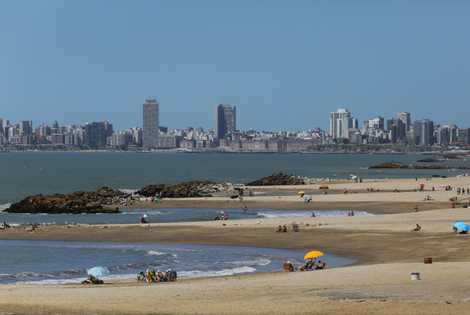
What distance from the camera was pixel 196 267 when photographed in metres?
26.1

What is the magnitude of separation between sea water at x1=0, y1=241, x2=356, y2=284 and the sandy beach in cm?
153

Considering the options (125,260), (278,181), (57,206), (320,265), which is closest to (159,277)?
(125,260)

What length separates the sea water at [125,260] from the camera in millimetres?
24688

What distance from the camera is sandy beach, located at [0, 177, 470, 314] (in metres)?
16.0

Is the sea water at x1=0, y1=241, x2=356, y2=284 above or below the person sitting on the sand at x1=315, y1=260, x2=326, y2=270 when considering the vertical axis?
below

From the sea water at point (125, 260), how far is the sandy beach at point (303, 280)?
1.53 meters

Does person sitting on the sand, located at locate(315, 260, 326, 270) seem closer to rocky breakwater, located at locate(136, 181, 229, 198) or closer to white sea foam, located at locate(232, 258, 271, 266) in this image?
white sea foam, located at locate(232, 258, 271, 266)

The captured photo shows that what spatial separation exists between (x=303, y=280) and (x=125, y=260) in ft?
36.0

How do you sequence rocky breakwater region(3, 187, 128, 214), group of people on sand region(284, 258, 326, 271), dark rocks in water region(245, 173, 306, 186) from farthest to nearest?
dark rocks in water region(245, 173, 306, 186) → rocky breakwater region(3, 187, 128, 214) → group of people on sand region(284, 258, 326, 271)

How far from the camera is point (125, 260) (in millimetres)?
28016

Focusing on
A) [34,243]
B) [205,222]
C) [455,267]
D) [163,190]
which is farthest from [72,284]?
[163,190]

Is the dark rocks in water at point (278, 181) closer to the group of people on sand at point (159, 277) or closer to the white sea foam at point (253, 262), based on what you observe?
the white sea foam at point (253, 262)

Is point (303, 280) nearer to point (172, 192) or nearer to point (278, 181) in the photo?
point (172, 192)

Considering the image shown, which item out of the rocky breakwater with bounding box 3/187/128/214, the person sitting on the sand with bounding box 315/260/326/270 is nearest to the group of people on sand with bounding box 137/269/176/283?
the person sitting on the sand with bounding box 315/260/326/270
